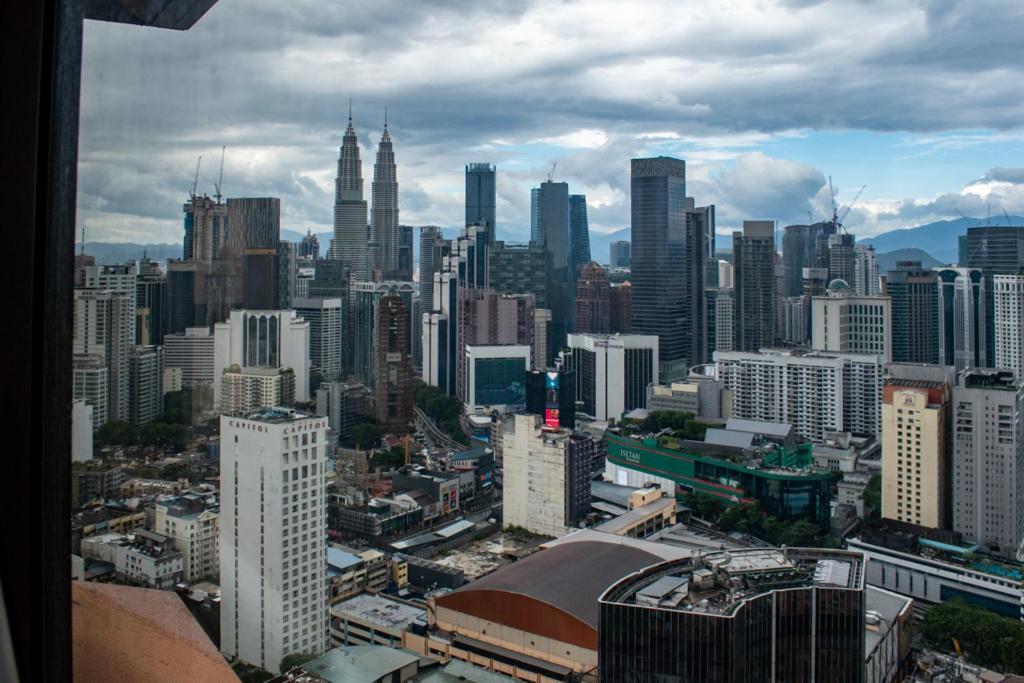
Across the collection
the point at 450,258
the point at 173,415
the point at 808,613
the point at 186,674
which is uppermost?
the point at 450,258

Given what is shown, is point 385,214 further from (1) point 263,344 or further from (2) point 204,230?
(2) point 204,230

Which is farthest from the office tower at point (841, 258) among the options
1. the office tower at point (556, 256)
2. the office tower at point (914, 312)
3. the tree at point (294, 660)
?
the tree at point (294, 660)

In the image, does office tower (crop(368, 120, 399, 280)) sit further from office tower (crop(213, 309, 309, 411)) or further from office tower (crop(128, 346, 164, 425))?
office tower (crop(128, 346, 164, 425))

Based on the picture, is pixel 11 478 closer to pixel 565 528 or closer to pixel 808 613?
pixel 808 613

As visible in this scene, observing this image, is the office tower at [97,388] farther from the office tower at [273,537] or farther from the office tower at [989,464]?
the office tower at [989,464]

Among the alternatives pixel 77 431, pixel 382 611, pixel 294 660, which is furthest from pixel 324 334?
pixel 77 431

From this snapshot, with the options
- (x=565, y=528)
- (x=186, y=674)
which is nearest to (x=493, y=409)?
(x=565, y=528)
